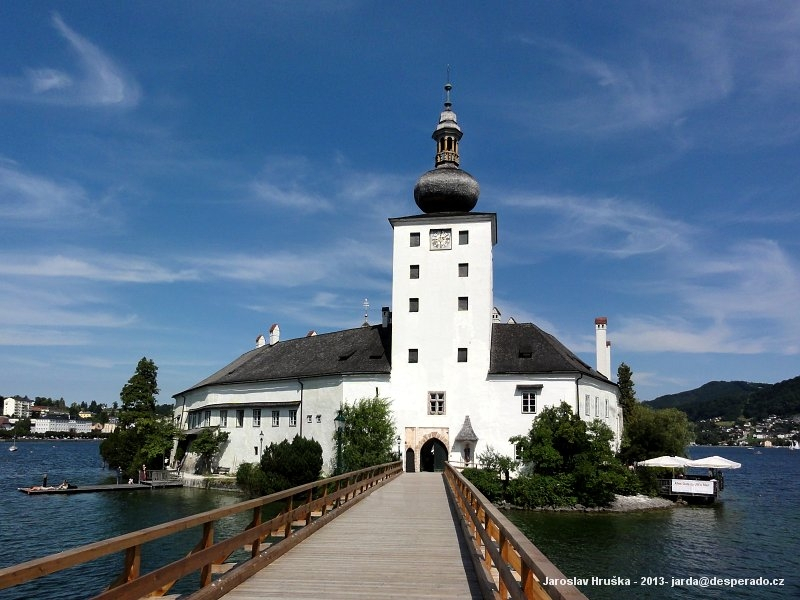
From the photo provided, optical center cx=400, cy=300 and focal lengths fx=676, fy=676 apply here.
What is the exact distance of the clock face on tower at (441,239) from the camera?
41219 mm

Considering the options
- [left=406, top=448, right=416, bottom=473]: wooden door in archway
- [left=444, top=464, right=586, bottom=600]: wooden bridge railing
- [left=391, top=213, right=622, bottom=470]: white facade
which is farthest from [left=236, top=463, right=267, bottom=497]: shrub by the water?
[left=444, top=464, right=586, bottom=600]: wooden bridge railing

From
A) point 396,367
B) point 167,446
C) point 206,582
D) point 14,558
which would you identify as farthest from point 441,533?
point 167,446

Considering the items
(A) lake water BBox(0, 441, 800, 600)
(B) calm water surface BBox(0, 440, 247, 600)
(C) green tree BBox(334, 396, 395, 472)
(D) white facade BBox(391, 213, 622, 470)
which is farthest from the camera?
(D) white facade BBox(391, 213, 622, 470)

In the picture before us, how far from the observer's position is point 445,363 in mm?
40031

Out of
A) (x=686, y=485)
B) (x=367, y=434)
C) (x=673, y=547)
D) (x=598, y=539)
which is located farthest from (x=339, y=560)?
(x=686, y=485)

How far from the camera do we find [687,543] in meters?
27.3

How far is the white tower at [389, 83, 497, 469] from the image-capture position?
130 feet

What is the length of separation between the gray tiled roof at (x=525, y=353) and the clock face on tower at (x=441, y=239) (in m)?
6.34

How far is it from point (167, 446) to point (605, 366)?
34.1 m

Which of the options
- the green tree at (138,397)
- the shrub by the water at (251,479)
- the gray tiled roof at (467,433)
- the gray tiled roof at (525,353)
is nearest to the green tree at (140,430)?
the green tree at (138,397)

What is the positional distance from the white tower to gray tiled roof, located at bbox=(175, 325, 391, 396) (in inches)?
93.5

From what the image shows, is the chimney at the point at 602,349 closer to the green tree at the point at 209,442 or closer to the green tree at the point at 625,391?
the green tree at the point at 625,391

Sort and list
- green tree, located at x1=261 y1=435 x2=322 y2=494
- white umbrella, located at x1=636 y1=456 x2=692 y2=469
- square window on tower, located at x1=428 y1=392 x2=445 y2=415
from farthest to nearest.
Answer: white umbrella, located at x1=636 y1=456 x2=692 y2=469 → square window on tower, located at x1=428 y1=392 x2=445 y2=415 → green tree, located at x1=261 y1=435 x2=322 y2=494

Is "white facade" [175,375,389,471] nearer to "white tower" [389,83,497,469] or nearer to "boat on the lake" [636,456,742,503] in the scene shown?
"white tower" [389,83,497,469]
